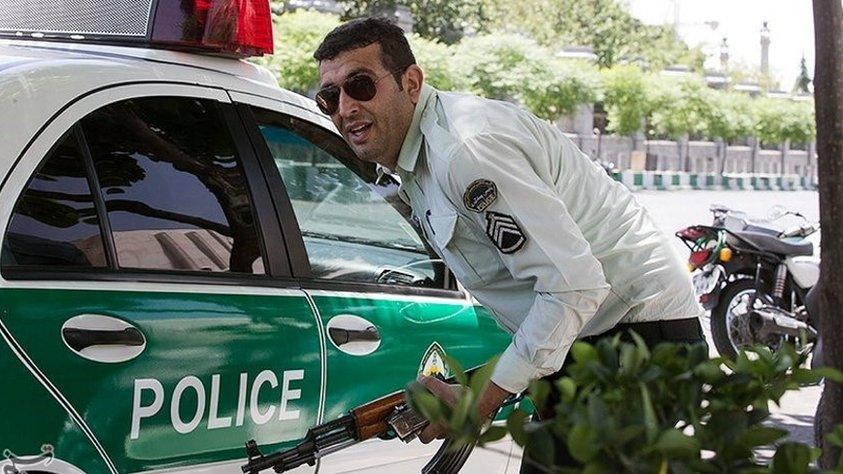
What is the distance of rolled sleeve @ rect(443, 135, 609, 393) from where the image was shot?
98.0 inches

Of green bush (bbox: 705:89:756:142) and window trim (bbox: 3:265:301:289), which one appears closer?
window trim (bbox: 3:265:301:289)

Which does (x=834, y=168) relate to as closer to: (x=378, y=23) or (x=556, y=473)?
(x=378, y=23)

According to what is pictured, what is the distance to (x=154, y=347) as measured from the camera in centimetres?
285

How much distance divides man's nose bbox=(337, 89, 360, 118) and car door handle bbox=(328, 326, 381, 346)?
2.51 feet

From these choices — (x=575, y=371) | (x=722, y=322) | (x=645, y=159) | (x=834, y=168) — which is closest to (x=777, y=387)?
(x=575, y=371)

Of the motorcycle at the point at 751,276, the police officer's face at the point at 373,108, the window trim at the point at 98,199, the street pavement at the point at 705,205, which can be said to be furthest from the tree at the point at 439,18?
the police officer's face at the point at 373,108

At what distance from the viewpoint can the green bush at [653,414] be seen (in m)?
1.31

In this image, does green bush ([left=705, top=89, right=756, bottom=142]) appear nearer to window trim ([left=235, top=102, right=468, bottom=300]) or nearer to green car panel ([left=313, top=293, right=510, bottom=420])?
green car panel ([left=313, top=293, right=510, bottom=420])

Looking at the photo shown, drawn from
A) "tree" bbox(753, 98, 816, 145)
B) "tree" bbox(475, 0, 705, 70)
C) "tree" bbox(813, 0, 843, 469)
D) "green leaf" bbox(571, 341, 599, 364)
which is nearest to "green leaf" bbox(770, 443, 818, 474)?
"green leaf" bbox(571, 341, 599, 364)

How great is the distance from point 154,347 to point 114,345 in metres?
0.11

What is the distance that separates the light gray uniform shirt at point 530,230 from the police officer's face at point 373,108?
3cm

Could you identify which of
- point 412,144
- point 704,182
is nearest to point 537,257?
point 412,144

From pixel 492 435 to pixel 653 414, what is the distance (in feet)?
0.64

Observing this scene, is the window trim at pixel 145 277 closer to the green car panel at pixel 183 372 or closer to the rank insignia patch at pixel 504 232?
the green car panel at pixel 183 372
